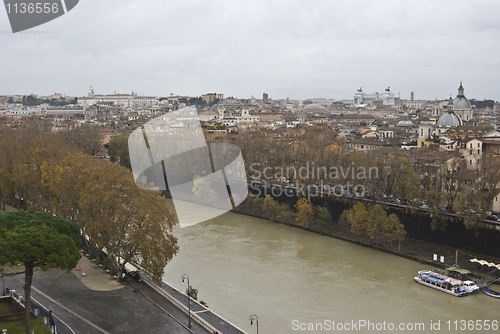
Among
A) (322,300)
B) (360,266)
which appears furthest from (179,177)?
(322,300)

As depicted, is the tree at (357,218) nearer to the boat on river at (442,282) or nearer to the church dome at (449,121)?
the boat on river at (442,282)

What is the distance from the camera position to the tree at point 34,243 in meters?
5.60

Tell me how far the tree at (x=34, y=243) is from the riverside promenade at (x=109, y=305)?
33.0 inches

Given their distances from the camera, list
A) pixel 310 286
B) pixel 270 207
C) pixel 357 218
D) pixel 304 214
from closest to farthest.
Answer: pixel 310 286 → pixel 357 218 → pixel 304 214 → pixel 270 207

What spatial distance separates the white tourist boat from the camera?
808 centimetres

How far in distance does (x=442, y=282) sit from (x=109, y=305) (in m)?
5.30

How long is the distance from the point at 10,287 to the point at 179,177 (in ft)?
32.3

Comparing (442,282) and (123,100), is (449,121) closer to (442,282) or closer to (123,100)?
(442,282)

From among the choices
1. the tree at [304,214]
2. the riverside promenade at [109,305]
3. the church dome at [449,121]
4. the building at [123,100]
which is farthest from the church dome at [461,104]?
the building at [123,100]

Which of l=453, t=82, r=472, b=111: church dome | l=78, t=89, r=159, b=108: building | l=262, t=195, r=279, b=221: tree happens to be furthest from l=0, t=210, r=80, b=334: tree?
l=78, t=89, r=159, b=108: building

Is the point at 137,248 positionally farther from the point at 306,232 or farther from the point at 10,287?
the point at 306,232

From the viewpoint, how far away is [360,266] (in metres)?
9.50

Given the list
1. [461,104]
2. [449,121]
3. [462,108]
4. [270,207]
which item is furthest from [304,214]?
[461,104]

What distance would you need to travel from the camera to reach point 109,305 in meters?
7.03
